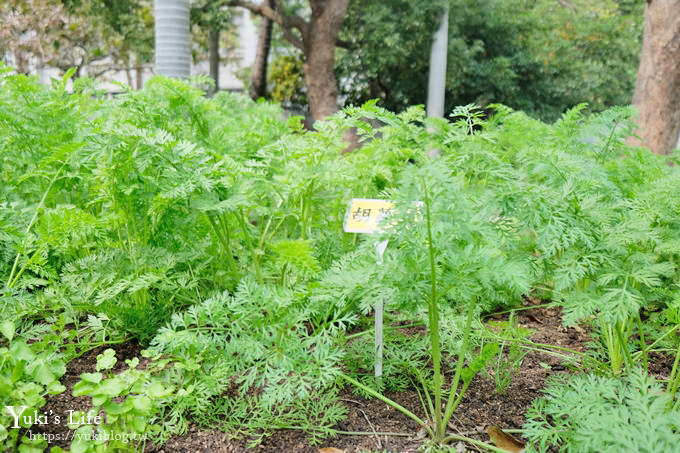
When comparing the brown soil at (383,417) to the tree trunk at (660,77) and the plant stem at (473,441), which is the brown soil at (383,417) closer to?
the plant stem at (473,441)

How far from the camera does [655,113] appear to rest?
5.52 meters

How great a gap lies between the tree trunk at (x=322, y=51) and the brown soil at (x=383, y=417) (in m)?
6.98

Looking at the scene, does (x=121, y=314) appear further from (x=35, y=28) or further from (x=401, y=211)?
(x=35, y=28)

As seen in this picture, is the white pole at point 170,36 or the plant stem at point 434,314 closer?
the plant stem at point 434,314

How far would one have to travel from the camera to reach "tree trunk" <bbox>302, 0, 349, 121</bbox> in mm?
8641

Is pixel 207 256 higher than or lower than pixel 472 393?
higher

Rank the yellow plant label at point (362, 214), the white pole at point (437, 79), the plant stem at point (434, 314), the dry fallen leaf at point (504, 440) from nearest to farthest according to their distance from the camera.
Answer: the plant stem at point (434, 314)
the dry fallen leaf at point (504, 440)
the yellow plant label at point (362, 214)
the white pole at point (437, 79)

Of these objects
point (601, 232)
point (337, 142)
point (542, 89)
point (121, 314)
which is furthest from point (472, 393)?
point (542, 89)

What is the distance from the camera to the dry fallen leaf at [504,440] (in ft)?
5.74

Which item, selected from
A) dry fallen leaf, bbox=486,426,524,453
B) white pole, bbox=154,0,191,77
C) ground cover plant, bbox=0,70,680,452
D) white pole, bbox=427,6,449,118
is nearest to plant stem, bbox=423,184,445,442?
ground cover plant, bbox=0,70,680,452

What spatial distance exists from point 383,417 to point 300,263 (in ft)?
2.26

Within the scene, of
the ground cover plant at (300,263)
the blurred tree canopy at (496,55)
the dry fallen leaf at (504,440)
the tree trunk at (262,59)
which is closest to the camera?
the ground cover plant at (300,263)

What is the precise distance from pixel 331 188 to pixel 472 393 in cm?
113

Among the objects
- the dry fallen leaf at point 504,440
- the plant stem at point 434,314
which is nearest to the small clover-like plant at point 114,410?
the plant stem at point 434,314
